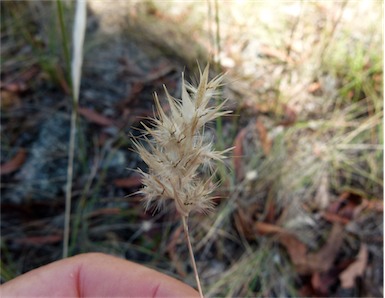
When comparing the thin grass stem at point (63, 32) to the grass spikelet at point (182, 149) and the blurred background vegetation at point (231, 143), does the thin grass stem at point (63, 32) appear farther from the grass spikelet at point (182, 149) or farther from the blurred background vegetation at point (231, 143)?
the grass spikelet at point (182, 149)

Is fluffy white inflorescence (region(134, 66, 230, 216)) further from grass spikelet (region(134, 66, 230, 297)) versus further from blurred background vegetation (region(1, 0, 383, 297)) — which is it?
blurred background vegetation (region(1, 0, 383, 297))

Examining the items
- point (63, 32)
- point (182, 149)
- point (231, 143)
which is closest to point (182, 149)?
point (182, 149)

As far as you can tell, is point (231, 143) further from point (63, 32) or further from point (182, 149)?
point (182, 149)

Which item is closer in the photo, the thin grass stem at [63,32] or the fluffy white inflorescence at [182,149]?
the fluffy white inflorescence at [182,149]

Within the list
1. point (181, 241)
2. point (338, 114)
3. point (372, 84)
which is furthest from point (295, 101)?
point (181, 241)

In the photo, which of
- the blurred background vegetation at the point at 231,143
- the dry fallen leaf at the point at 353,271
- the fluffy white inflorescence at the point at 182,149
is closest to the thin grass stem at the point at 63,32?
the blurred background vegetation at the point at 231,143

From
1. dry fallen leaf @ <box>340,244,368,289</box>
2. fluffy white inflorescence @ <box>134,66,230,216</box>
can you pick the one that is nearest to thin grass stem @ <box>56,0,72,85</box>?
fluffy white inflorescence @ <box>134,66,230,216</box>
